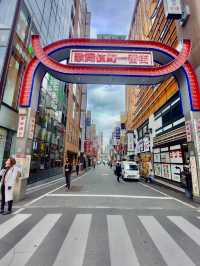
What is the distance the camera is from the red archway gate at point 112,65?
30.3ft

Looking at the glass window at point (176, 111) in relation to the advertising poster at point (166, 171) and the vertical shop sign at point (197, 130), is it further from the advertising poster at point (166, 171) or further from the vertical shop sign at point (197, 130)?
the advertising poster at point (166, 171)

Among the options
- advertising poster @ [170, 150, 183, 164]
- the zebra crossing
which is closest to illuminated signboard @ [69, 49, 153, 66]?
advertising poster @ [170, 150, 183, 164]

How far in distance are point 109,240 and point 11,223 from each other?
10.7 feet

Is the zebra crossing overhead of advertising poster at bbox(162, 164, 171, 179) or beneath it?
beneath

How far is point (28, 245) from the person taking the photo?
11.8 ft

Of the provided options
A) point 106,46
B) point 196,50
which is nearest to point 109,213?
point 106,46

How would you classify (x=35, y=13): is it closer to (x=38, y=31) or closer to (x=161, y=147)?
(x=38, y=31)

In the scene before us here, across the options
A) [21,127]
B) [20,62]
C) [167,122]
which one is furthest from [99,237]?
[167,122]

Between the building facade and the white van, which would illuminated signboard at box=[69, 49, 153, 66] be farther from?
the white van

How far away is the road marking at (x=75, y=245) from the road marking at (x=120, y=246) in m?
0.65

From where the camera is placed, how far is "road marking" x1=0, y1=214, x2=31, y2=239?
171 inches

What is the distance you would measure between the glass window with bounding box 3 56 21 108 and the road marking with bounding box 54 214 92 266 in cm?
928

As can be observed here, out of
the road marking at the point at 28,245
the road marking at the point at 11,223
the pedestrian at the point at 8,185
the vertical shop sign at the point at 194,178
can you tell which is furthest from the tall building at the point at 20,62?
the vertical shop sign at the point at 194,178

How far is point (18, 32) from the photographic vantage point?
11.1 m
